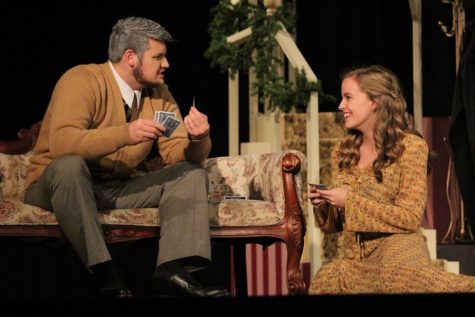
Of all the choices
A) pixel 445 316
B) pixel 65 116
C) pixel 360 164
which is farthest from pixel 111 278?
pixel 445 316

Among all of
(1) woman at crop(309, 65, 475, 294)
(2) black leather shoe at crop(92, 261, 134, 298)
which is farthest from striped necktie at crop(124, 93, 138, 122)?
(1) woman at crop(309, 65, 475, 294)

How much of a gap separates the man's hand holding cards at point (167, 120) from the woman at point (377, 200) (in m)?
0.57

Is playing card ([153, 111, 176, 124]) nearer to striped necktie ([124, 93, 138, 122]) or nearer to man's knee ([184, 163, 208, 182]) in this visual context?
man's knee ([184, 163, 208, 182])

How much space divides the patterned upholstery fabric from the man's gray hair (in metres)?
0.60

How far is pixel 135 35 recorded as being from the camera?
4.64m

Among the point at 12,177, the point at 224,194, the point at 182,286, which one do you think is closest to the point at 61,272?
the point at 12,177

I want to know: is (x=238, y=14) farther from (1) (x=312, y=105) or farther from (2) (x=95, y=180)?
(2) (x=95, y=180)

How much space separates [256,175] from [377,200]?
0.81 meters

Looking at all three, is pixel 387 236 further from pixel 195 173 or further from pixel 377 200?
pixel 195 173

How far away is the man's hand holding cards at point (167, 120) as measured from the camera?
4219 millimetres

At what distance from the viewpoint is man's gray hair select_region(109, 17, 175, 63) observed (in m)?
4.64

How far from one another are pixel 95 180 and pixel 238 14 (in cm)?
214

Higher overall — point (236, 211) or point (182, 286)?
point (236, 211)

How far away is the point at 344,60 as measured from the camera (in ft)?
25.9
